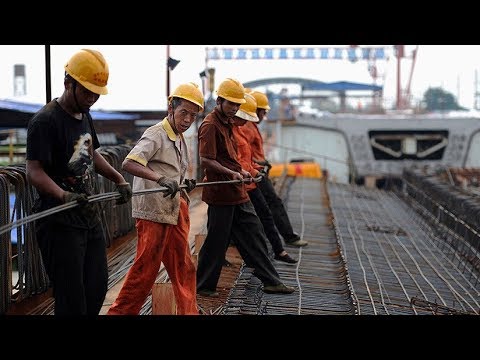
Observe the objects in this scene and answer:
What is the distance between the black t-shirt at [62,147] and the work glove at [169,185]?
0.60 metres

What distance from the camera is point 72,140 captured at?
13.0ft

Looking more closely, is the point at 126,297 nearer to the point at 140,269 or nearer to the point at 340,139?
the point at 140,269

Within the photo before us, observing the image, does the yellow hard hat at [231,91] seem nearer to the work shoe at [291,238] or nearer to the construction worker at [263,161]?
the construction worker at [263,161]

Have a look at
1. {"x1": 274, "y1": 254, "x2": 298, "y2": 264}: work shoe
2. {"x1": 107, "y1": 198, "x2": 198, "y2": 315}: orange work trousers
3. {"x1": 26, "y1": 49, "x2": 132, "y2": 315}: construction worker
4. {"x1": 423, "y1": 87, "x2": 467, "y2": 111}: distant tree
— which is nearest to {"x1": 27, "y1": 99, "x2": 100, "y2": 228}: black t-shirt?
{"x1": 26, "y1": 49, "x2": 132, "y2": 315}: construction worker

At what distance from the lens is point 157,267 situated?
4844 millimetres

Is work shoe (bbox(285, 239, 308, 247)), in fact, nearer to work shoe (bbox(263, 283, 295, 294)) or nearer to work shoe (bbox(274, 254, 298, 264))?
work shoe (bbox(274, 254, 298, 264))

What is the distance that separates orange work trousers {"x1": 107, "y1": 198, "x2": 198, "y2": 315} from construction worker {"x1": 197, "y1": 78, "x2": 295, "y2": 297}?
96cm

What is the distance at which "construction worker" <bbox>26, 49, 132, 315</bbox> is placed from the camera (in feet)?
12.6

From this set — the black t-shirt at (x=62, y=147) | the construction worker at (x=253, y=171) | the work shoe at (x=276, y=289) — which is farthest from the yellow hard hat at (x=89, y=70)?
the construction worker at (x=253, y=171)

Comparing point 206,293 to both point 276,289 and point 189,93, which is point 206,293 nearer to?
point 276,289

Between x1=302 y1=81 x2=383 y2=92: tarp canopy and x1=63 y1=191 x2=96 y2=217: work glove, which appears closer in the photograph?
x1=63 y1=191 x2=96 y2=217: work glove

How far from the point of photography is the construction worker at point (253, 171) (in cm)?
691
